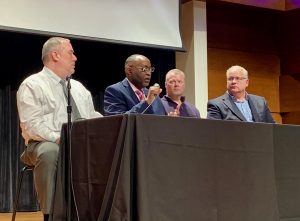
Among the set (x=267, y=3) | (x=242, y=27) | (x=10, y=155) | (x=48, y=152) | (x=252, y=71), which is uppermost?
(x=267, y=3)

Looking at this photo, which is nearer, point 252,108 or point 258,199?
point 258,199

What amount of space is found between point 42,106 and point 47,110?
1.3 inches

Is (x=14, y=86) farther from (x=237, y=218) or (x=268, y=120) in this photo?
(x=237, y=218)

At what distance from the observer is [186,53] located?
546 centimetres

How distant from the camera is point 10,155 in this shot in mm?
5109

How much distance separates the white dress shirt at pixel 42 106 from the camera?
2.71 meters

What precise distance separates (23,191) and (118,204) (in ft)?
10.9

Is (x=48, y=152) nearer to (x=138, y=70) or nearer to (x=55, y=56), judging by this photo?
(x=55, y=56)

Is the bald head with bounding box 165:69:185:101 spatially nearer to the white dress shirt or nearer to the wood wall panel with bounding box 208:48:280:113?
the white dress shirt

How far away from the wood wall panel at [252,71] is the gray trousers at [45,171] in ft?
10.8

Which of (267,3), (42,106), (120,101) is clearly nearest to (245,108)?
(120,101)

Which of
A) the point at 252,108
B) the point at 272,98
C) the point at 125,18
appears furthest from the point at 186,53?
the point at 252,108

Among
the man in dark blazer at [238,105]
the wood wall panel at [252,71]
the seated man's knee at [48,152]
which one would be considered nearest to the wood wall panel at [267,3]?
the wood wall panel at [252,71]

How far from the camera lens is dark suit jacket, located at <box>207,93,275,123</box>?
368 centimetres
